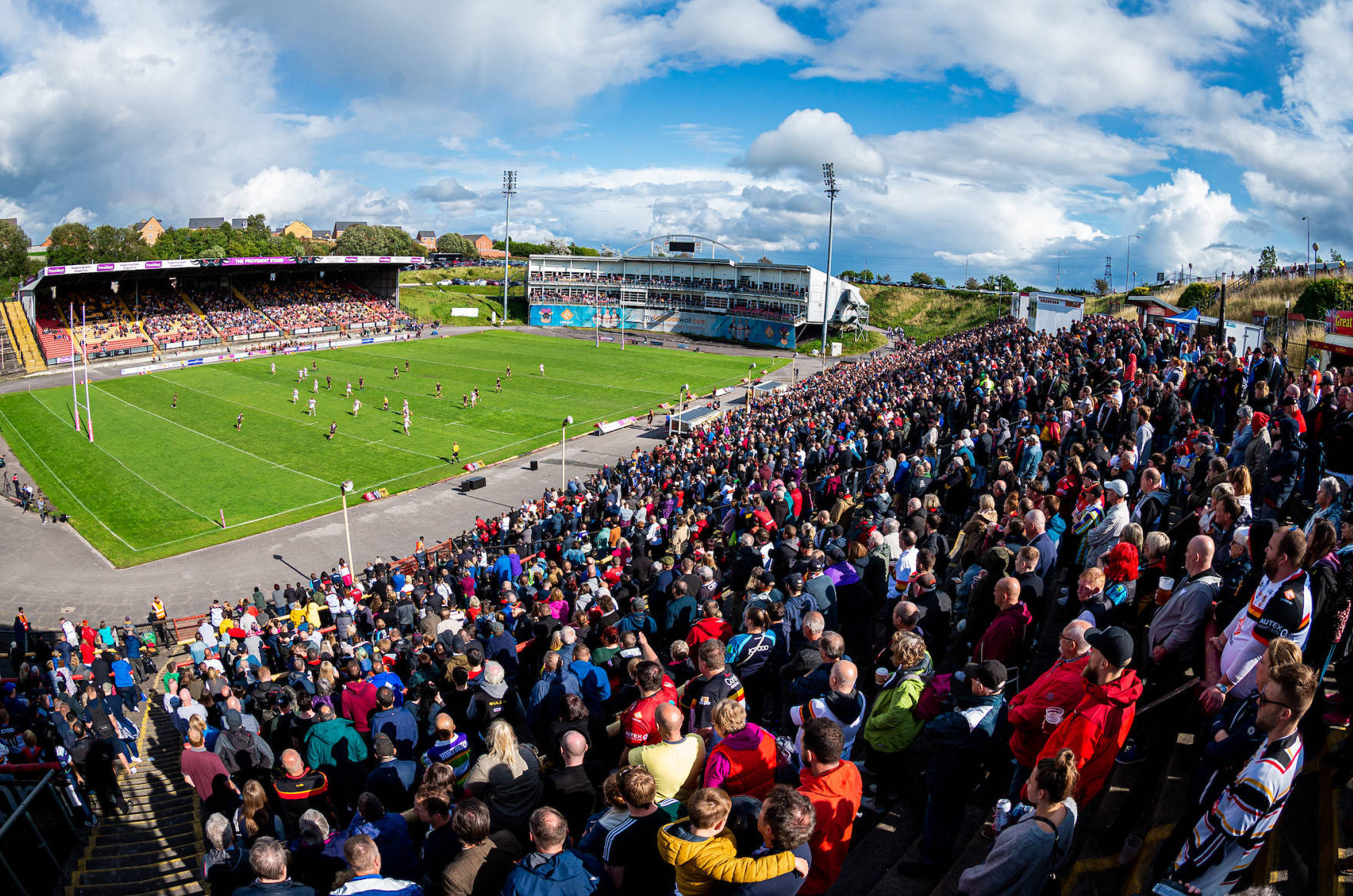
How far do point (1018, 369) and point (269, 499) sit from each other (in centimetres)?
2947

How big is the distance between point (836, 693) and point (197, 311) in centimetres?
8709

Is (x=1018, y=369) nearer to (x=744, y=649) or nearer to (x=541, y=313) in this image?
(x=744, y=649)

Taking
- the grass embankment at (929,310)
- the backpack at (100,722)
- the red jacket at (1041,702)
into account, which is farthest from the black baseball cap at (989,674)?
the grass embankment at (929,310)

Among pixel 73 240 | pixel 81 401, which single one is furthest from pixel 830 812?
pixel 73 240

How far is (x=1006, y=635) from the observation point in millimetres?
5949

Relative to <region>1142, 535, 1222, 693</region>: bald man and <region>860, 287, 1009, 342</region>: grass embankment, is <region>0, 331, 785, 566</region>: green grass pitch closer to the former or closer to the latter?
<region>860, 287, 1009, 342</region>: grass embankment

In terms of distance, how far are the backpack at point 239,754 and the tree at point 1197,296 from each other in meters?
55.4

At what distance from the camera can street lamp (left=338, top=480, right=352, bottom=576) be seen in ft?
75.6

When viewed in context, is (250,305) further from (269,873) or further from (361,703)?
(269,873)

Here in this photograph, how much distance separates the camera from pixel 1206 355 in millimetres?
17547

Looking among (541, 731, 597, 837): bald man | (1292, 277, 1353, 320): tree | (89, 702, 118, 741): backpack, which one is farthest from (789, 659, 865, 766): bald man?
(1292, 277, 1353, 320): tree

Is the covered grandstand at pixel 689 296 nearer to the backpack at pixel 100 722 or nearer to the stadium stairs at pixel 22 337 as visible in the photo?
the stadium stairs at pixel 22 337

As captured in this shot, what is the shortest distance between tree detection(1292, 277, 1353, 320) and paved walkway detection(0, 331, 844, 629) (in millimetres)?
37820

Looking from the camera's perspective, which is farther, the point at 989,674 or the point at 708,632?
the point at 708,632
